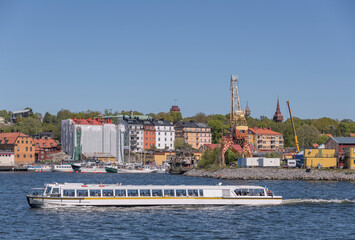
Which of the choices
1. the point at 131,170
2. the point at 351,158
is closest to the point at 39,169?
the point at 131,170

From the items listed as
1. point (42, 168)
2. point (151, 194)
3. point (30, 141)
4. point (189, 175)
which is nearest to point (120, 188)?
point (151, 194)

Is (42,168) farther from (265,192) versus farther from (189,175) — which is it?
(265,192)

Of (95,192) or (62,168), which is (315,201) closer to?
(95,192)

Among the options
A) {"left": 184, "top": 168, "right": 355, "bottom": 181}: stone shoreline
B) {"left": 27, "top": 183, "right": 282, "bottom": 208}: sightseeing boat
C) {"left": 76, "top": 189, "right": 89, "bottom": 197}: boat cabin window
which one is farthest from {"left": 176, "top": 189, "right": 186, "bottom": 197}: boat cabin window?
{"left": 184, "top": 168, "right": 355, "bottom": 181}: stone shoreline

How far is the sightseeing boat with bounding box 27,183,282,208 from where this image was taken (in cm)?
6069

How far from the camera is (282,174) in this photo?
118125mm

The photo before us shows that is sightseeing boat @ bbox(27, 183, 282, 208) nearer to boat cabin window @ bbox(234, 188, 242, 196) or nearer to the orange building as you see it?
boat cabin window @ bbox(234, 188, 242, 196)

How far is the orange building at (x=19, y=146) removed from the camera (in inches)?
7357

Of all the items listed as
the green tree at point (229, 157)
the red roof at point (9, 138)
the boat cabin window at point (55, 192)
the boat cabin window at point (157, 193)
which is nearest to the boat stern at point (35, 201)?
the boat cabin window at point (55, 192)

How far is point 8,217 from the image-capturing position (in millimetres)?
56906

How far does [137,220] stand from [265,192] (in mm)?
17750

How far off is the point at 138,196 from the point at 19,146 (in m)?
136

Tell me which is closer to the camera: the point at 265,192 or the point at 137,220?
the point at 137,220

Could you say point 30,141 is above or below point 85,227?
above
